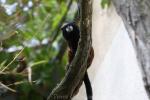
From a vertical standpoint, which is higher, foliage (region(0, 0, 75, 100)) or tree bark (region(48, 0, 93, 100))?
tree bark (region(48, 0, 93, 100))

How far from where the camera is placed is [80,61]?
1.00m

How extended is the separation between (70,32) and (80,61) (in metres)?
0.08

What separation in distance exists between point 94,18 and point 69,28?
1.36 m

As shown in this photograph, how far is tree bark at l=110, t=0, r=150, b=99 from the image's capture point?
0.90 m

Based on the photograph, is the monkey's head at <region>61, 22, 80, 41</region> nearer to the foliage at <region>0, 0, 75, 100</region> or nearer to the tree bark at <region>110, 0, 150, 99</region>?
the tree bark at <region>110, 0, 150, 99</region>

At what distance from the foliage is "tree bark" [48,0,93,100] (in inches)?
19.3

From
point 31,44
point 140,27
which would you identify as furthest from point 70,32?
point 31,44

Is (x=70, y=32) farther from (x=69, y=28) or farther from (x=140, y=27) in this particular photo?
(x=140, y=27)

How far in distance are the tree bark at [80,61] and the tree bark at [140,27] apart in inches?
3.1

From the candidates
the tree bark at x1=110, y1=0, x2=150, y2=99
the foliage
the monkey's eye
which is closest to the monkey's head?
the monkey's eye

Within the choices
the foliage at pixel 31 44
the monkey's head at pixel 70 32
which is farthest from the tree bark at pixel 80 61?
the foliage at pixel 31 44

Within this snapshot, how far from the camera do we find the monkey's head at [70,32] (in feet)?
3.43

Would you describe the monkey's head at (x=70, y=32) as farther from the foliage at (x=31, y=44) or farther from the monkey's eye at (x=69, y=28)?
the foliage at (x=31, y=44)

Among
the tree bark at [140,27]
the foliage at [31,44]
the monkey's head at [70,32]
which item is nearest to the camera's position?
the tree bark at [140,27]
